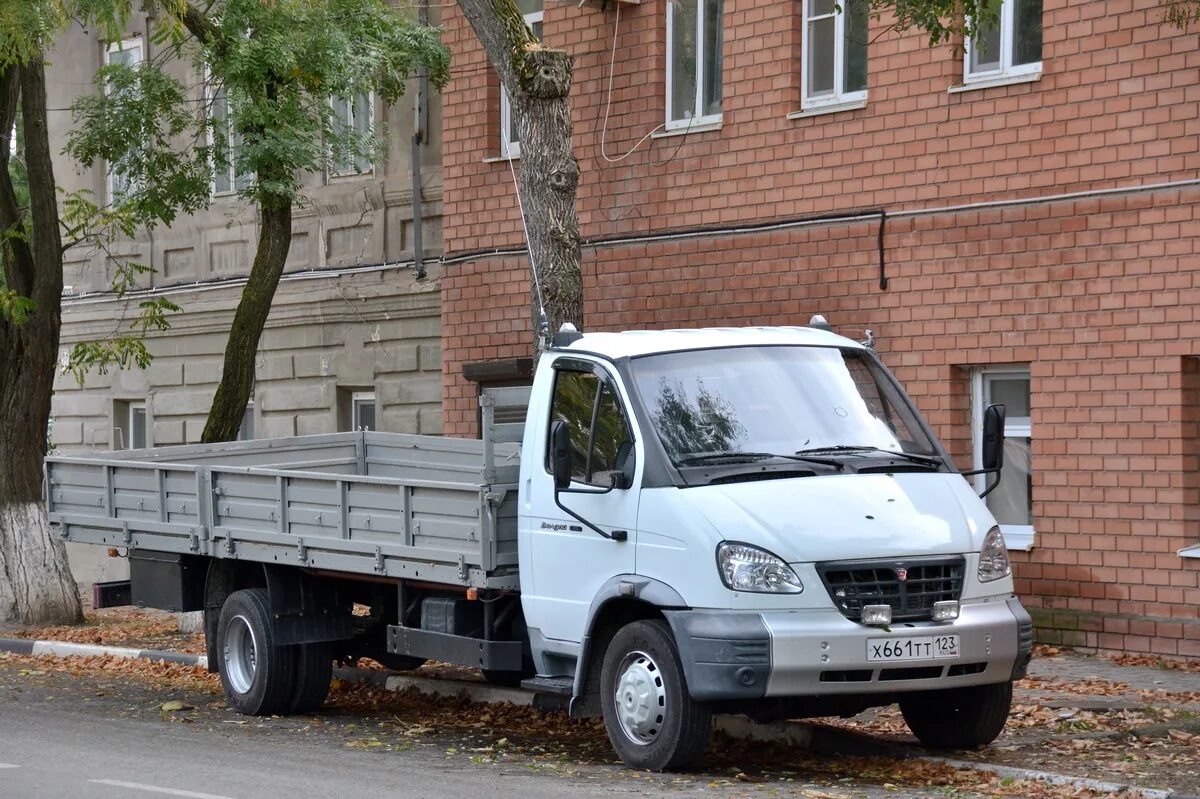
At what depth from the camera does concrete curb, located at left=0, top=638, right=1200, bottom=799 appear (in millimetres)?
8695

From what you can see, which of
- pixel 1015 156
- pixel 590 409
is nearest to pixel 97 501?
pixel 590 409

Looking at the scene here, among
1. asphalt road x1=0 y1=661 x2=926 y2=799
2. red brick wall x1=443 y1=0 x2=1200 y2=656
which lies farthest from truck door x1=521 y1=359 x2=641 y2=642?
red brick wall x1=443 y1=0 x2=1200 y2=656

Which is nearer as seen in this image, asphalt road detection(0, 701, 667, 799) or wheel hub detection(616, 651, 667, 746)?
asphalt road detection(0, 701, 667, 799)

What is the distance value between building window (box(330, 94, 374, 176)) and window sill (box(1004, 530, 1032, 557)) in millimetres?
6902

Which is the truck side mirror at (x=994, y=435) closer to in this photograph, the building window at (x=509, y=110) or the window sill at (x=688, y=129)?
the window sill at (x=688, y=129)

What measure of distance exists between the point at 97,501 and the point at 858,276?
657cm

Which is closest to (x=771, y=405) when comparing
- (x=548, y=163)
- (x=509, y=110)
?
(x=548, y=163)

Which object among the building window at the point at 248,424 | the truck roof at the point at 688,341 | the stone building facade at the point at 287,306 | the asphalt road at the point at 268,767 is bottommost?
the asphalt road at the point at 268,767

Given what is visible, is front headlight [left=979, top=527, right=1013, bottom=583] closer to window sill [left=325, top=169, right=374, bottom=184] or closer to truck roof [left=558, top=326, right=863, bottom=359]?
truck roof [left=558, top=326, right=863, bottom=359]

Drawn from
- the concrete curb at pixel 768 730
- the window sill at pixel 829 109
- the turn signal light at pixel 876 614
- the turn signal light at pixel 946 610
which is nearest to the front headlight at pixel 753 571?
the turn signal light at pixel 876 614

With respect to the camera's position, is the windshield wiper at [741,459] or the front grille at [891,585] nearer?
the front grille at [891,585]

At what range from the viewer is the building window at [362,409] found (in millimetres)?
21281

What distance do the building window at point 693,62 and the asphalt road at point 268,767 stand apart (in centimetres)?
750

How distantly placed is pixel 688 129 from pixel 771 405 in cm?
821
